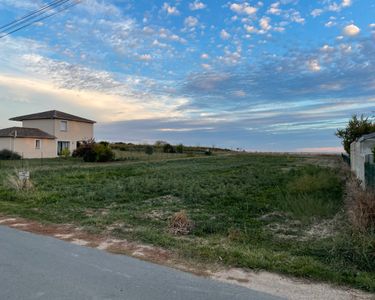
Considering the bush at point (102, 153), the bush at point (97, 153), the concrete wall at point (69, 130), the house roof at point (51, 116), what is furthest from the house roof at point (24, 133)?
the bush at point (102, 153)

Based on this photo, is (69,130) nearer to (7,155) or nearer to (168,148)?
(7,155)

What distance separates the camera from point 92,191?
12648 mm


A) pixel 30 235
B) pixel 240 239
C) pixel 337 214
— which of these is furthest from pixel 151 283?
pixel 337 214

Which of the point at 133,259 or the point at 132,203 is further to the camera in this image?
the point at 132,203

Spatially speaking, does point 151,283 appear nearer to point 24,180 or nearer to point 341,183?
point 24,180

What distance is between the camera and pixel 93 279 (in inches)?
173

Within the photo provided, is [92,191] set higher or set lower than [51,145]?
lower

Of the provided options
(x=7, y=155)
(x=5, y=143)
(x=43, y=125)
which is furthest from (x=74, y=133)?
(x=7, y=155)

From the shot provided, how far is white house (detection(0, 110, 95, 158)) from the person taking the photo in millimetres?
37000

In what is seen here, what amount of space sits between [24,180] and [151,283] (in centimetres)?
993

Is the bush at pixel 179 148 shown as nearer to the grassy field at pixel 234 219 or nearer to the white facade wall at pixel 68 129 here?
the white facade wall at pixel 68 129

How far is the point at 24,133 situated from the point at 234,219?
34783 mm

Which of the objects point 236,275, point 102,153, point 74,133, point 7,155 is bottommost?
point 236,275

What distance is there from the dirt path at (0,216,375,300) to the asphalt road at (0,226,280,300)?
215 mm
